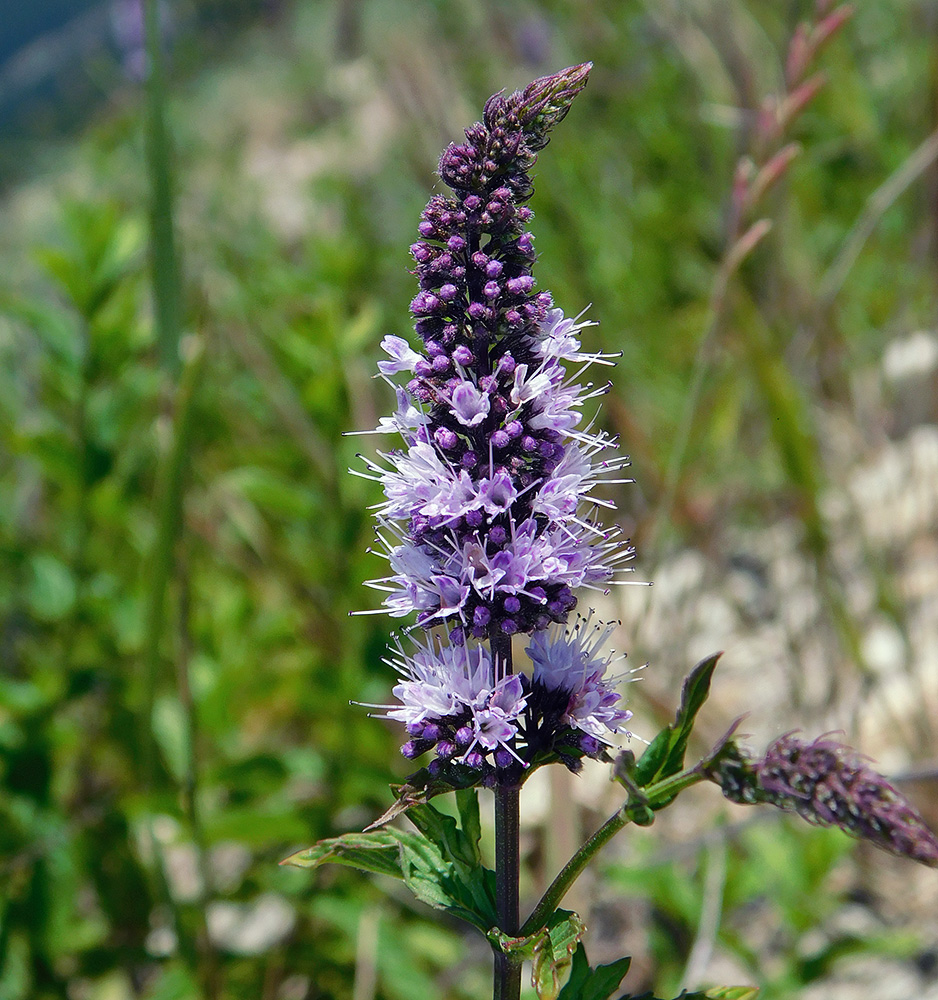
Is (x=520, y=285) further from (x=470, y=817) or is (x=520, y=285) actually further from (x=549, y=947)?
(x=549, y=947)

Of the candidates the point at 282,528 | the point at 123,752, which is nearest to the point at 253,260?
the point at 282,528

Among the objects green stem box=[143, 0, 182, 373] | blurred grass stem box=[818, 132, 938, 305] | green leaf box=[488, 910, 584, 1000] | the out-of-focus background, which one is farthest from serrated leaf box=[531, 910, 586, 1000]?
blurred grass stem box=[818, 132, 938, 305]

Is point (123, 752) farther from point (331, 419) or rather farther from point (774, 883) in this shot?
point (774, 883)

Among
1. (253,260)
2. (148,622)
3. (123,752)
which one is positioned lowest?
(123,752)

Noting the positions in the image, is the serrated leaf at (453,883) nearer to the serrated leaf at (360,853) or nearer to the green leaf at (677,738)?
the serrated leaf at (360,853)

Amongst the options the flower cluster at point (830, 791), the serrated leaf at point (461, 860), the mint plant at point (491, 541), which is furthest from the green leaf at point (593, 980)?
the flower cluster at point (830, 791)

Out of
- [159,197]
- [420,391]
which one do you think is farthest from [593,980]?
[159,197]
